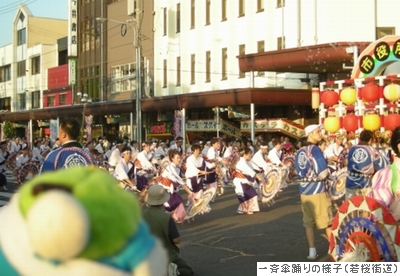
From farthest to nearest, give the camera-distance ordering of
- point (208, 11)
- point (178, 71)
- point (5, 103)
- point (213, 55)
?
1. point (5, 103)
2. point (178, 71)
3. point (208, 11)
4. point (213, 55)

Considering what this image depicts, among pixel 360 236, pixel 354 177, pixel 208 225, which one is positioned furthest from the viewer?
pixel 208 225

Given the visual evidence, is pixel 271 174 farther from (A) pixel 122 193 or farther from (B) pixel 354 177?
(A) pixel 122 193

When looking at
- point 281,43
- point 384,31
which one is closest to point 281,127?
point 281,43

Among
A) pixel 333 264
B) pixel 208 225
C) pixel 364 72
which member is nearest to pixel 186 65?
pixel 364 72

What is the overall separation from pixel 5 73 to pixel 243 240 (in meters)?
61.5

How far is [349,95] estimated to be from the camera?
1302 centimetres

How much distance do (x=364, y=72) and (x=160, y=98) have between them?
66.5 ft

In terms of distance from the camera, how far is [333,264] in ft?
17.9

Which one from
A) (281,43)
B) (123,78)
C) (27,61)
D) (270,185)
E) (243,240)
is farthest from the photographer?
(27,61)

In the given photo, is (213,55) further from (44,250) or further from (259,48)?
(44,250)

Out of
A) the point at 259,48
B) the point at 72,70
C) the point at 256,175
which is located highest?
the point at 72,70

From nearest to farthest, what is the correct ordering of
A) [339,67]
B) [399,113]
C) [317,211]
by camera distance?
[317,211] < [399,113] < [339,67]

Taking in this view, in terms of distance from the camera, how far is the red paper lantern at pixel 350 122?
1305 cm

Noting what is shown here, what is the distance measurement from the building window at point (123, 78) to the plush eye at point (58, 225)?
39.4 metres
